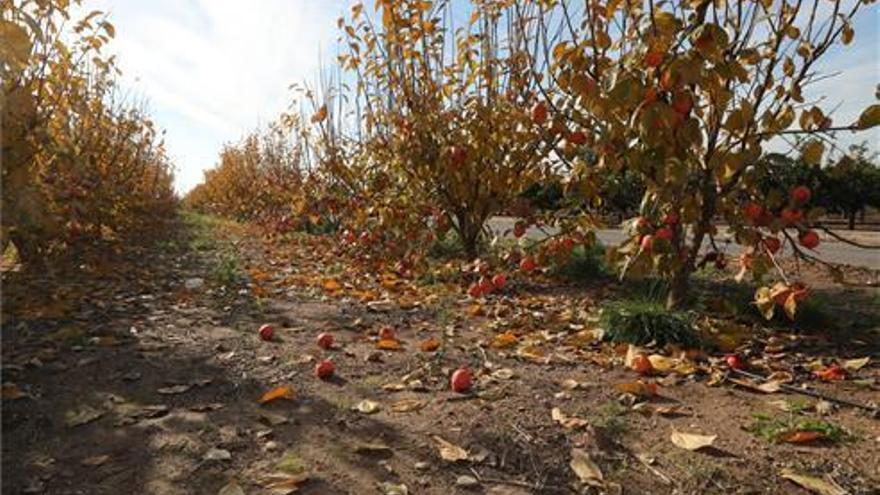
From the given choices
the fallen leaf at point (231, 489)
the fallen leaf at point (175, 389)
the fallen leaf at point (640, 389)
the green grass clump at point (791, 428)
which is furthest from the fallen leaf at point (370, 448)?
the green grass clump at point (791, 428)

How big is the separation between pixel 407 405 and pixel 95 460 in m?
1.17

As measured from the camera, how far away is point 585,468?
2145mm

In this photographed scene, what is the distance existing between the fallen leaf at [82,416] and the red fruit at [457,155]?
3502mm

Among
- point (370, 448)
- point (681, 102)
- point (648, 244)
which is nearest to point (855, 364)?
point (648, 244)

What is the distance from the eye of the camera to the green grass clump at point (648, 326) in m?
3.56

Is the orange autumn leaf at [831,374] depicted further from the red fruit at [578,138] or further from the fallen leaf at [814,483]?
the red fruit at [578,138]

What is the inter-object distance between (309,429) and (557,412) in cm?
99

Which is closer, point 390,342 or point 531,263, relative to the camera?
point 390,342

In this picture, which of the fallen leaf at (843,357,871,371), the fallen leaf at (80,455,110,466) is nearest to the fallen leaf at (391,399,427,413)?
the fallen leaf at (80,455,110,466)

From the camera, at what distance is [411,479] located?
2.13 metres

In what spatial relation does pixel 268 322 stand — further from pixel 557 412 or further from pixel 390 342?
pixel 557 412

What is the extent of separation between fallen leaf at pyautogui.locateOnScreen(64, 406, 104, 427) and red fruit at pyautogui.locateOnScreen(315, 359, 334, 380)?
0.94 m

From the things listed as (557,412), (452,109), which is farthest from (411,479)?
(452,109)

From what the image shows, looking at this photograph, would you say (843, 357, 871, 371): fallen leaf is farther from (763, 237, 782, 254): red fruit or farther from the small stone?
the small stone
